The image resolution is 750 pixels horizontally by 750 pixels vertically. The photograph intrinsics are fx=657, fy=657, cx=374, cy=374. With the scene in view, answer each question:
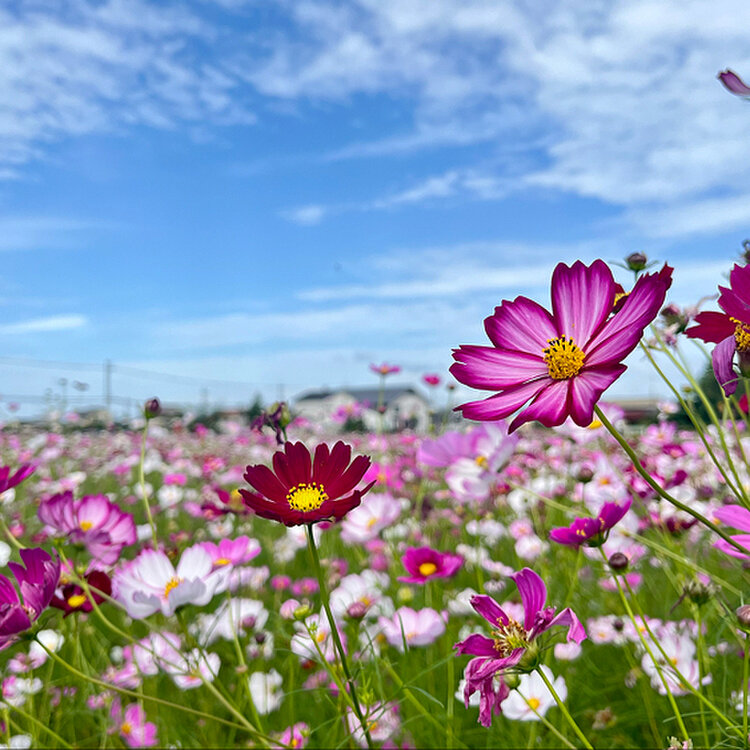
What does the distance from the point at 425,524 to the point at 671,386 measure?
1.61 m

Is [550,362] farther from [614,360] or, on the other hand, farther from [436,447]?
[436,447]

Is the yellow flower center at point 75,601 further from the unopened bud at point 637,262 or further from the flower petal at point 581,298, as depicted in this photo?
the unopened bud at point 637,262

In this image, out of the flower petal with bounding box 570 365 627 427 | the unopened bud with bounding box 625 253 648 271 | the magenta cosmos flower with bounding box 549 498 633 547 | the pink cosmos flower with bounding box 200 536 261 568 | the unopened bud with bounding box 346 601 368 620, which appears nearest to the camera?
the flower petal with bounding box 570 365 627 427

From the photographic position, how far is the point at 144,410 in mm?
941

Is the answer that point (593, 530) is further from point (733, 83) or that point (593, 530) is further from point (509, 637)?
point (733, 83)

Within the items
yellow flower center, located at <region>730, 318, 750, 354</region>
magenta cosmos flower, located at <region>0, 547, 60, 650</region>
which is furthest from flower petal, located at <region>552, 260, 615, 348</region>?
magenta cosmos flower, located at <region>0, 547, 60, 650</region>

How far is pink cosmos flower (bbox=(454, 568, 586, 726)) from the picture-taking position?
48cm

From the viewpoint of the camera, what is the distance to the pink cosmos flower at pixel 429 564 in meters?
1.14

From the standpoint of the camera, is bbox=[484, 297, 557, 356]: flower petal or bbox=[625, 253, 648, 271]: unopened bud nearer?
bbox=[484, 297, 557, 356]: flower petal

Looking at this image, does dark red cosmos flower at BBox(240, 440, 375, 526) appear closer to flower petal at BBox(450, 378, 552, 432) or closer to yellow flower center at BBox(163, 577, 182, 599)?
flower petal at BBox(450, 378, 552, 432)

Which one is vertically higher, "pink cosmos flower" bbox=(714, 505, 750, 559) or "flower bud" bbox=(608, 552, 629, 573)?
"pink cosmos flower" bbox=(714, 505, 750, 559)

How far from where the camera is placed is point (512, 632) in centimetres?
52

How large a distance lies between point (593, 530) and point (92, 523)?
0.79 metres

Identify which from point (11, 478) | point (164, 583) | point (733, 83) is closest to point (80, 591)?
point (164, 583)
